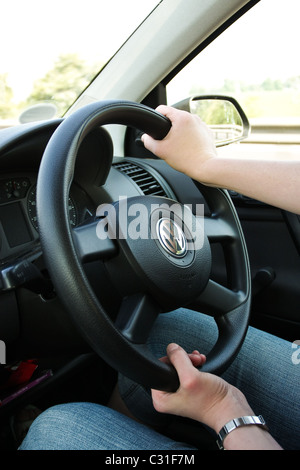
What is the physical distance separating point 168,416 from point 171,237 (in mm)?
481

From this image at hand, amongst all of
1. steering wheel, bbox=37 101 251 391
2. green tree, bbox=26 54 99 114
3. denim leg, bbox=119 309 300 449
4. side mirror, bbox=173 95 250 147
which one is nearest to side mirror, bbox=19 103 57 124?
green tree, bbox=26 54 99 114

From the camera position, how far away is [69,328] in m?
1.03

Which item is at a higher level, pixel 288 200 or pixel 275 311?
pixel 288 200

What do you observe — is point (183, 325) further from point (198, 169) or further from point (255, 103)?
point (255, 103)

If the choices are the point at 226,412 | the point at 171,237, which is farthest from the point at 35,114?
the point at 226,412

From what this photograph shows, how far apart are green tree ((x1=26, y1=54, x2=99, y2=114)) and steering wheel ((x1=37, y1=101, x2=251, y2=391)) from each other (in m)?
0.68

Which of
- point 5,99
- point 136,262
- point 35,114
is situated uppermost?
point 5,99

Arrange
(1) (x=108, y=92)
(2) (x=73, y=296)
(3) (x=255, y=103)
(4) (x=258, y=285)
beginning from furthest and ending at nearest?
(3) (x=255, y=103) → (4) (x=258, y=285) → (1) (x=108, y=92) → (2) (x=73, y=296)

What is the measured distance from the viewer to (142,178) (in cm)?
140

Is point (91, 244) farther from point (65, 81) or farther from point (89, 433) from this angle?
point (65, 81)

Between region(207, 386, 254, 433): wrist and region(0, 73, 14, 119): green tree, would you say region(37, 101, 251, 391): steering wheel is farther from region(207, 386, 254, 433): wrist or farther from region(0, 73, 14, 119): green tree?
region(0, 73, 14, 119): green tree

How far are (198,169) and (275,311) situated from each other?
769 millimetres

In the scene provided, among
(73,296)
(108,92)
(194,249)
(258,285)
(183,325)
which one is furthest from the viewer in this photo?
(258,285)
